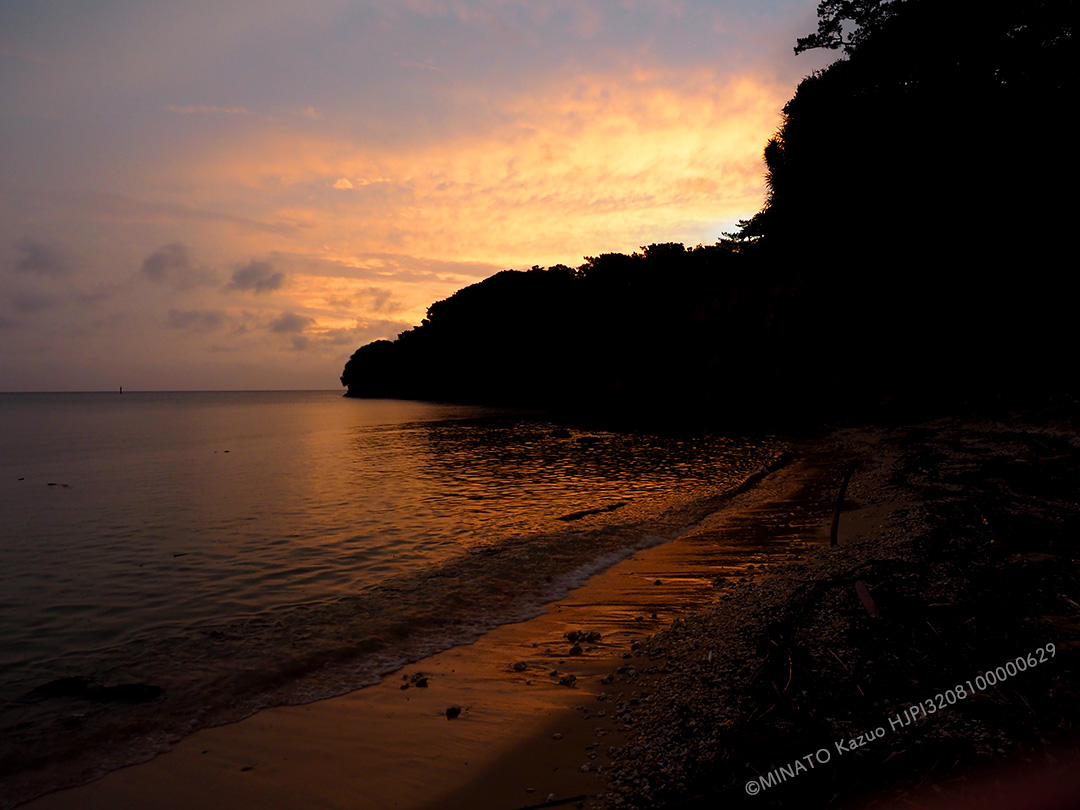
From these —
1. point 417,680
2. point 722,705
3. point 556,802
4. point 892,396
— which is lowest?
point 417,680

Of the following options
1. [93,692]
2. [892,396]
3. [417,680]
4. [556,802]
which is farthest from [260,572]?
[892,396]

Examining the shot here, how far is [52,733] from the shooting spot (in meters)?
5.80

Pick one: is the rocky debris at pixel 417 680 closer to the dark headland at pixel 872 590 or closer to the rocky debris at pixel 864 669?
the dark headland at pixel 872 590

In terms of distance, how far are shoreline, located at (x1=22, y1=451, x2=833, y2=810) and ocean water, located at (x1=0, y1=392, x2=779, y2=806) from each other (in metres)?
0.47

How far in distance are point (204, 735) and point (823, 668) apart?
6.12 meters

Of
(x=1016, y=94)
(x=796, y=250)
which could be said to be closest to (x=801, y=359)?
(x=796, y=250)

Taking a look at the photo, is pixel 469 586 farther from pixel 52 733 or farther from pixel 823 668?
pixel 823 668

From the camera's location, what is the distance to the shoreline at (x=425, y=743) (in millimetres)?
4488

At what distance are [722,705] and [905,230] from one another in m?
37.6

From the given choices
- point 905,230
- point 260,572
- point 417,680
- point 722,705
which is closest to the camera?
point 722,705

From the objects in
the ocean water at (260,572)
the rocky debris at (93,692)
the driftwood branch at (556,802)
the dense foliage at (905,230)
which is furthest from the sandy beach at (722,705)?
the dense foliage at (905,230)

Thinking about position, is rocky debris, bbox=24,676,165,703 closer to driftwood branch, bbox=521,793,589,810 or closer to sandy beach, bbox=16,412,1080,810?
sandy beach, bbox=16,412,1080,810

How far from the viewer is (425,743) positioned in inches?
204

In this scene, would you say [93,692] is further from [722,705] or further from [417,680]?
[722,705]
